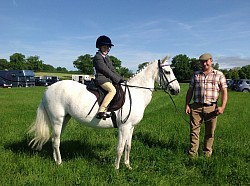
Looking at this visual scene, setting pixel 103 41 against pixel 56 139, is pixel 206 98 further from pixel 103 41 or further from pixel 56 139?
pixel 56 139

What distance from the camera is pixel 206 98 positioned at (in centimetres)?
525

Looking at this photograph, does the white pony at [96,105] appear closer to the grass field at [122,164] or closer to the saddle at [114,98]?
the saddle at [114,98]

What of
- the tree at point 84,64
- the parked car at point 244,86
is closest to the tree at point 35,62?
the tree at point 84,64

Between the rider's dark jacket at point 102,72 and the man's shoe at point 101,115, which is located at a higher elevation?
the rider's dark jacket at point 102,72

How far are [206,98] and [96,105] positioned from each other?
2.45 meters

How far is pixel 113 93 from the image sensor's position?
4.88 metres

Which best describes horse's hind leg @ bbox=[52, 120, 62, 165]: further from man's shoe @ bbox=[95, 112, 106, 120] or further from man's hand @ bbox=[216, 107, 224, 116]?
man's hand @ bbox=[216, 107, 224, 116]

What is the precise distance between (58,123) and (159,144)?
2977mm

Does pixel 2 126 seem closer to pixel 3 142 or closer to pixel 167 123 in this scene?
pixel 3 142

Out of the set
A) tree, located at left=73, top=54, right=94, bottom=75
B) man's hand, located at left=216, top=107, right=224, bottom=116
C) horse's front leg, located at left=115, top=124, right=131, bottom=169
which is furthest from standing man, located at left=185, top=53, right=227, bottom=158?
tree, located at left=73, top=54, right=94, bottom=75

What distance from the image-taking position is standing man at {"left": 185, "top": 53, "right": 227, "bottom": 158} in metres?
5.12

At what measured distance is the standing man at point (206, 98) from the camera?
16.8ft

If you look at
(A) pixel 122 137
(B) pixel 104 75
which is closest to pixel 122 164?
(A) pixel 122 137

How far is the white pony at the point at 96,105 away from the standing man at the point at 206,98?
58 centimetres
